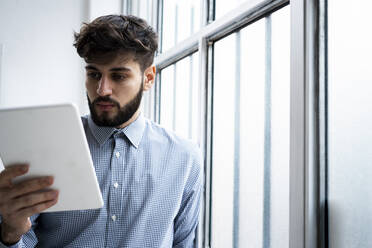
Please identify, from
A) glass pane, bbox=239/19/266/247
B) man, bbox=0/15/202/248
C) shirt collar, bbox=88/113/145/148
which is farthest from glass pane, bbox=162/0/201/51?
shirt collar, bbox=88/113/145/148

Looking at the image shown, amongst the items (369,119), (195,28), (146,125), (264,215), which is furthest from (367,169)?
(195,28)

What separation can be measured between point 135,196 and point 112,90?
11.5 inches

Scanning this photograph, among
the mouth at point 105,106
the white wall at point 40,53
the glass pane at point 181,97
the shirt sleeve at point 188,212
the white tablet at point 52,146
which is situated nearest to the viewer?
the white tablet at point 52,146

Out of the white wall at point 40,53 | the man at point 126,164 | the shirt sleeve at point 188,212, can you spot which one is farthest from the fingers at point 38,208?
the white wall at point 40,53

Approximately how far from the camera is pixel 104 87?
3.45ft

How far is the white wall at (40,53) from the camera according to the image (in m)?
2.68

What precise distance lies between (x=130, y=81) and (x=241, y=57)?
0.61 meters

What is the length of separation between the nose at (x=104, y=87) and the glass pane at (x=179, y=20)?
1021 mm

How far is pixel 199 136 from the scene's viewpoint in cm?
180

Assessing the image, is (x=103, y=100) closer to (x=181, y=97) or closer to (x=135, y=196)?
(x=135, y=196)

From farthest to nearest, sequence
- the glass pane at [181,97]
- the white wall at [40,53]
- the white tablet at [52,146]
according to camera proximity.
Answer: the white wall at [40,53], the glass pane at [181,97], the white tablet at [52,146]

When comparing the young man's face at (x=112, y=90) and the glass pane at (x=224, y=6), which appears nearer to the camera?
the young man's face at (x=112, y=90)

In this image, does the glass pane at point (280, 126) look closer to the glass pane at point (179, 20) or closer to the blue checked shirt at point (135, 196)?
the blue checked shirt at point (135, 196)

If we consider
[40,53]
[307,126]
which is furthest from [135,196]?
[40,53]
